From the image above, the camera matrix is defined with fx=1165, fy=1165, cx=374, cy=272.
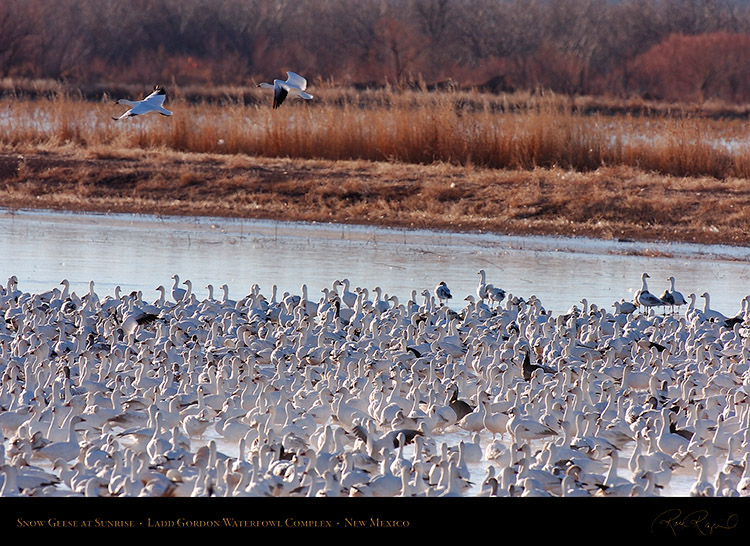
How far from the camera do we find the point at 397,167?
20750mm

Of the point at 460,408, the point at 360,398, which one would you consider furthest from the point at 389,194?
the point at 460,408

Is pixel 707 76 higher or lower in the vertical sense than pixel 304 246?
higher

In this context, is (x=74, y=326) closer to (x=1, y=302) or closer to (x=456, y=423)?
(x=1, y=302)

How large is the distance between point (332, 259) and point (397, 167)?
6.32 m

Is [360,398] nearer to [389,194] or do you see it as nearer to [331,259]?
[331,259]

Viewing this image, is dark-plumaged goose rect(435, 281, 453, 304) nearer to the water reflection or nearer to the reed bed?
the water reflection

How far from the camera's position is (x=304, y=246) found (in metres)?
15.8

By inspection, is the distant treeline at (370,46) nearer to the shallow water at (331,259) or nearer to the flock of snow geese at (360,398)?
the shallow water at (331,259)

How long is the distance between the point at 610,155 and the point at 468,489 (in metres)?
15.7

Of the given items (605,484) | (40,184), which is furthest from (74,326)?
(40,184)

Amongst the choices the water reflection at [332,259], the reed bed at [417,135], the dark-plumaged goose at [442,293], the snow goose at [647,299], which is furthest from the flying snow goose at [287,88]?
the reed bed at [417,135]

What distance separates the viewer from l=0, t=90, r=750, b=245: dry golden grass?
18266 millimetres

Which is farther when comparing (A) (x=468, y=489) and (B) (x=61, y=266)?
(B) (x=61, y=266)

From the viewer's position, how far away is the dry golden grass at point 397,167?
1827 cm
